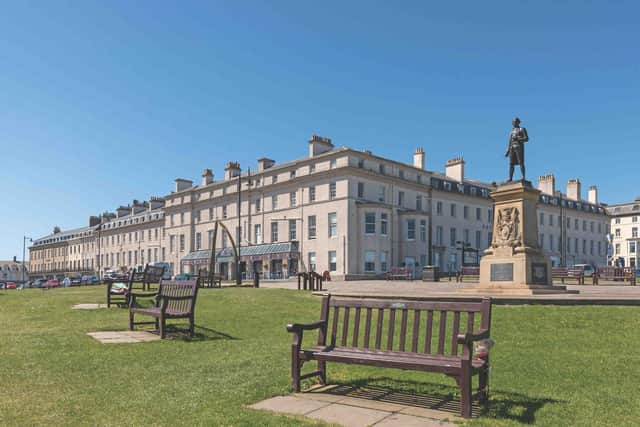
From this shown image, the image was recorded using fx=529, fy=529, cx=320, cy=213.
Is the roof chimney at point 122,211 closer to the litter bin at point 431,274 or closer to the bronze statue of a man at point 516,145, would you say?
Answer: the litter bin at point 431,274

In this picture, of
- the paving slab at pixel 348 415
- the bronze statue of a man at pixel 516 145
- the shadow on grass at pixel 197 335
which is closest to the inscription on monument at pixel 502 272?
the bronze statue of a man at pixel 516 145

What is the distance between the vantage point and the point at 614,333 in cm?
934

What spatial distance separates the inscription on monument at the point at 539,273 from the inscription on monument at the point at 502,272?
A: 2.21 ft

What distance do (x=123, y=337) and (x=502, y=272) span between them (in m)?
12.4

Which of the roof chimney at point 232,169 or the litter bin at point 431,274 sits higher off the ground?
the roof chimney at point 232,169

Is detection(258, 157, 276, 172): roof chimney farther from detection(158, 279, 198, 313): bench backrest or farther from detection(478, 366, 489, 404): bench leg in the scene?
detection(478, 366, 489, 404): bench leg

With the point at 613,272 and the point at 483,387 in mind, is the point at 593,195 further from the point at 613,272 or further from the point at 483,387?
the point at 483,387

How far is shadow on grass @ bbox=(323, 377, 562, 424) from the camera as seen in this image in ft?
16.7

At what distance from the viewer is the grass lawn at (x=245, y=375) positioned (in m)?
5.04

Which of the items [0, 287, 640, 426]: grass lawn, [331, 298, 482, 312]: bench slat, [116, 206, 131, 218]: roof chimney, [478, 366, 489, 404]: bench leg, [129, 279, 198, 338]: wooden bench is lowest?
[0, 287, 640, 426]: grass lawn

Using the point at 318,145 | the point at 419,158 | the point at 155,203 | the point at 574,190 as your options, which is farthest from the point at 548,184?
the point at 155,203

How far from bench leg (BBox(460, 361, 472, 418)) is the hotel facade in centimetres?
4051

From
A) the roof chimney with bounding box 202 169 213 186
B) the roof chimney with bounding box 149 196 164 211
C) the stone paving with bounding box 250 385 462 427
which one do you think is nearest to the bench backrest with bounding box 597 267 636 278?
the stone paving with bounding box 250 385 462 427

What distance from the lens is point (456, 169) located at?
66812mm
